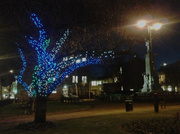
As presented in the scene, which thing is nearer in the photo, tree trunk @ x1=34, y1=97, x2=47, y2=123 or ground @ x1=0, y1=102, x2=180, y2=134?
ground @ x1=0, y1=102, x2=180, y2=134

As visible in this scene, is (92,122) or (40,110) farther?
(92,122)

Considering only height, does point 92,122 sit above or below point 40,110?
below

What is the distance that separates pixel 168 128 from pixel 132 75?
49196 millimetres

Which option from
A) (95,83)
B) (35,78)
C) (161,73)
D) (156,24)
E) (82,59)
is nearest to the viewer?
(35,78)

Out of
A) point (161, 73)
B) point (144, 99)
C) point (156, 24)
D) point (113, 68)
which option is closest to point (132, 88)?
point (113, 68)

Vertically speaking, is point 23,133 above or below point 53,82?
below

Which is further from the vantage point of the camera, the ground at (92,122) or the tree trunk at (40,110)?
the tree trunk at (40,110)

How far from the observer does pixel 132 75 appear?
56.2 meters

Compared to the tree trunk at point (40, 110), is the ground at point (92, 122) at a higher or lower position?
lower

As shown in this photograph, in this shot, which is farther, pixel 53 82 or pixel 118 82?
pixel 118 82

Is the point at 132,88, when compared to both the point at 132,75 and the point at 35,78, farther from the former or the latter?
the point at 35,78

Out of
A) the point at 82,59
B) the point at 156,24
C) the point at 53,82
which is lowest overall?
the point at 53,82

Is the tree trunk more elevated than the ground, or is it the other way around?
the tree trunk

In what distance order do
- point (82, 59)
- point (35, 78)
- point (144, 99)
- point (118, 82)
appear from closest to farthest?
point (35, 78), point (82, 59), point (144, 99), point (118, 82)
